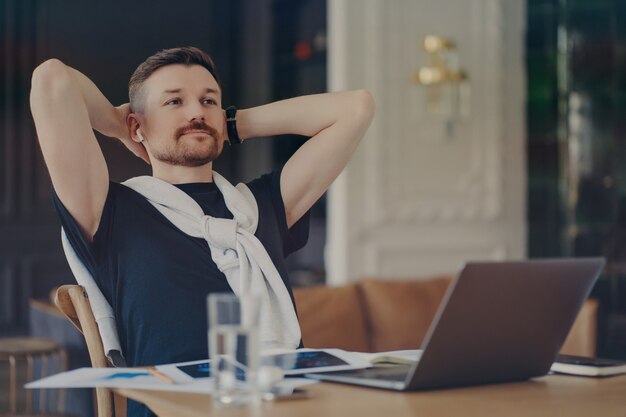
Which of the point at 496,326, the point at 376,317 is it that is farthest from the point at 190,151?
the point at 376,317

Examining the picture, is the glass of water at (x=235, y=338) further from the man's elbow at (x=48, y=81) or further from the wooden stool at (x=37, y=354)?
the wooden stool at (x=37, y=354)

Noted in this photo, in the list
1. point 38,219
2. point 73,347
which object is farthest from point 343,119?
point 38,219

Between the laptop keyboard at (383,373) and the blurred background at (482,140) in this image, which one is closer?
the laptop keyboard at (383,373)

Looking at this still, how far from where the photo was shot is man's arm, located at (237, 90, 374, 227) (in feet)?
6.51

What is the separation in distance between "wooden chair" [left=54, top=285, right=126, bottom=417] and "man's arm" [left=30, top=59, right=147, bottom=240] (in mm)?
109

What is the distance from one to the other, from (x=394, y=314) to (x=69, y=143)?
199 centimetres

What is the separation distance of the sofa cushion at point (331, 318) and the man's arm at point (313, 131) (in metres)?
1.25

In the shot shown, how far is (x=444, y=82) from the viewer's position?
504 centimetres

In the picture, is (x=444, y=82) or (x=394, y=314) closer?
(x=394, y=314)

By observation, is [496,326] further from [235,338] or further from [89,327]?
[89,327]

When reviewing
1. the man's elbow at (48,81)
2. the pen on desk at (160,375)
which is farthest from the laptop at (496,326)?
the man's elbow at (48,81)

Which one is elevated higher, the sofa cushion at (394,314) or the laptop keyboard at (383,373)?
the laptop keyboard at (383,373)

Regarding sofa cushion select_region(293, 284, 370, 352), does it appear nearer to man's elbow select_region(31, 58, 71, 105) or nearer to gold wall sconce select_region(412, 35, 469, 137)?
man's elbow select_region(31, 58, 71, 105)

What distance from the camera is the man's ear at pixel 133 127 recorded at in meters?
1.91
